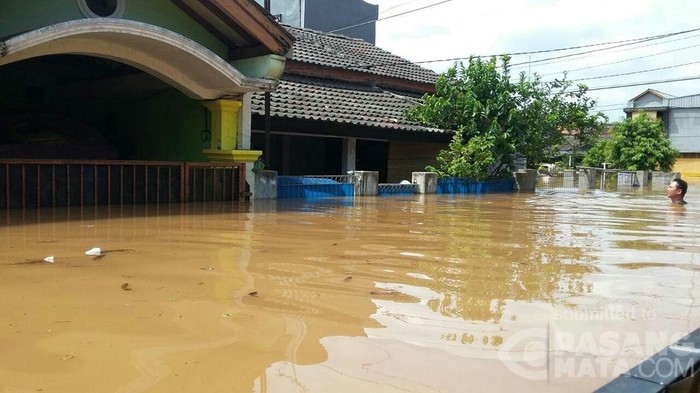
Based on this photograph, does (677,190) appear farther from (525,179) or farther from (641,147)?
(641,147)

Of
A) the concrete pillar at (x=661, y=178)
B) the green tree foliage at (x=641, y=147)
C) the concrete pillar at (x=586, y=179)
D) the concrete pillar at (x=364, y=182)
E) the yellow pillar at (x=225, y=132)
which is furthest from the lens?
the green tree foliage at (x=641, y=147)

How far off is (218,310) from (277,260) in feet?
5.87

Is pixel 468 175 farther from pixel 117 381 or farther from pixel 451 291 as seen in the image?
pixel 117 381

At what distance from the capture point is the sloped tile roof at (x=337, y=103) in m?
16.1

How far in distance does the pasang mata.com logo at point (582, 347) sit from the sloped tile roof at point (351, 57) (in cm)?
1645

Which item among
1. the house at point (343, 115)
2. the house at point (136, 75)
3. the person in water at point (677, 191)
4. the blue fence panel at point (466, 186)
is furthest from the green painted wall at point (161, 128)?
the person in water at point (677, 191)

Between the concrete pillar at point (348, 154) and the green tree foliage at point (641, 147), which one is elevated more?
the green tree foliage at point (641, 147)

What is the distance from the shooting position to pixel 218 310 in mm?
3977

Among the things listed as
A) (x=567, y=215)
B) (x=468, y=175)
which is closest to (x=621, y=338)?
(x=567, y=215)

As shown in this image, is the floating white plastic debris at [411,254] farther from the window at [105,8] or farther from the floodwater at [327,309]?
the window at [105,8]

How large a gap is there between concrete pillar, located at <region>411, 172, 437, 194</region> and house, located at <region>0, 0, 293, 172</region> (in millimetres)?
5965

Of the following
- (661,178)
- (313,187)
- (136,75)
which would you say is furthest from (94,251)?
(661,178)

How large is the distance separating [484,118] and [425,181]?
3.70 meters

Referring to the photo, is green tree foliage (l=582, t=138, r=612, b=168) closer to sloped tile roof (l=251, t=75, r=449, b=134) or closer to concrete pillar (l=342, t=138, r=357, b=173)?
sloped tile roof (l=251, t=75, r=449, b=134)
